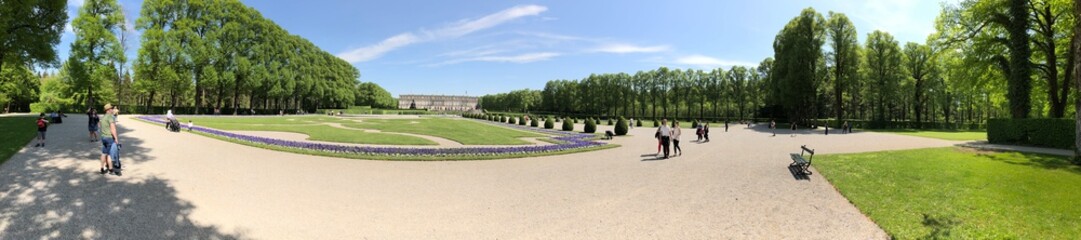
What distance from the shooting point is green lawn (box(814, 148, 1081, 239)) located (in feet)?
19.2

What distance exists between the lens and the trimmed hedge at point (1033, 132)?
16.9 metres

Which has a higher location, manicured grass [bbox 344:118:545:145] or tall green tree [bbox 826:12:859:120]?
tall green tree [bbox 826:12:859:120]

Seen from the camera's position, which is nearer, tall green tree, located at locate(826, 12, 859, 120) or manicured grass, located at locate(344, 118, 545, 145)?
manicured grass, located at locate(344, 118, 545, 145)

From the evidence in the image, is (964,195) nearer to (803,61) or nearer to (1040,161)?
(1040,161)

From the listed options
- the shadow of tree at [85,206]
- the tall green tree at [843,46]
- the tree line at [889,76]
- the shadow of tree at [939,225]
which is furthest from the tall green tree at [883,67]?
the shadow of tree at [85,206]

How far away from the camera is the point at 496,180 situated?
30.8 ft

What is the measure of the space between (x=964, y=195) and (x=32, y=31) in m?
31.0

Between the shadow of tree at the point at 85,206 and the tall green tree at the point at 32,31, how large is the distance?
12.0 metres

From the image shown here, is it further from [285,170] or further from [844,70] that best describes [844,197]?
[844,70]

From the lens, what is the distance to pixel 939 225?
608 centimetres

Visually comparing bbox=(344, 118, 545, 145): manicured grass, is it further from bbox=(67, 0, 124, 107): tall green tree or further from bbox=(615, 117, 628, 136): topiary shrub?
bbox=(67, 0, 124, 107): tall green tree

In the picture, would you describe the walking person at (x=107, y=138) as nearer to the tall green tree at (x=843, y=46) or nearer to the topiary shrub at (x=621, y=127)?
the topiary shrub at (x=621, y=127)

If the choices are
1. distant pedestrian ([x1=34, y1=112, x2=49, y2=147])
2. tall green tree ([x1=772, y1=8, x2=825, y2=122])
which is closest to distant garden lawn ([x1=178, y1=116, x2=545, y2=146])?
distant pedestrian ([x1=34, y1=112, x2=49, y2=147])

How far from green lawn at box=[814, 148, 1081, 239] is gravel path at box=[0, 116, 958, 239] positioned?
0.52 meters
